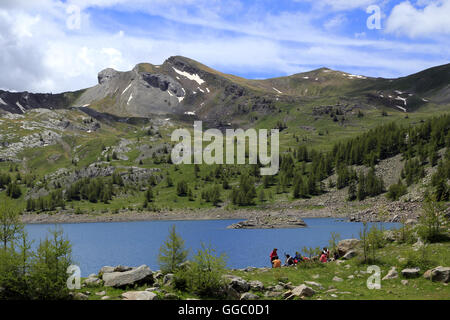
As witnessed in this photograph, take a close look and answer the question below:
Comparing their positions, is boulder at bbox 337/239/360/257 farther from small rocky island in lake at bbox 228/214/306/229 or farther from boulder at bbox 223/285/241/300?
small rocky island in lake at bbox 228/214/306/229

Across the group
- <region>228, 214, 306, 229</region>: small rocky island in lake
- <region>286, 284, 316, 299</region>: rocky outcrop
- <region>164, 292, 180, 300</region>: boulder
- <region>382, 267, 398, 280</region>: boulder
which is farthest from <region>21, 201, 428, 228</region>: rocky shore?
<region>164, 292, 180, 300</region>: boulder

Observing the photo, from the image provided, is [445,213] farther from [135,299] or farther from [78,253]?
[78,253]

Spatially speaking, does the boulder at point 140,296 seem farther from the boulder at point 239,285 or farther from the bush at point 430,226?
the bush at point 430,226

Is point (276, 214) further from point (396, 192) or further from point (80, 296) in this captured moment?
point (80, 296)

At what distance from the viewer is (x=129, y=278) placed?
26.7 m

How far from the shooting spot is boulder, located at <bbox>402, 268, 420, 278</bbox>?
26.7 meters

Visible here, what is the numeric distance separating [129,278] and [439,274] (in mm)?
22016

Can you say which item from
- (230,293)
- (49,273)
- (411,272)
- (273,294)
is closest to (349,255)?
(411,272)

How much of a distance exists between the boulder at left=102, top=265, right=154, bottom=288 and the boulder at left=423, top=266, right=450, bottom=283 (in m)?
20.2

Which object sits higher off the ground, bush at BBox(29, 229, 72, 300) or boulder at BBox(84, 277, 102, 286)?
bush at BBox(29, 229, 72, 300)

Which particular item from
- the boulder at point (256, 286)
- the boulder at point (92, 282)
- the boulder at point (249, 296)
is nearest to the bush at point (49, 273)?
the boulder at point (92, 282)

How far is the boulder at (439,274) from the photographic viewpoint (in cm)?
2468
